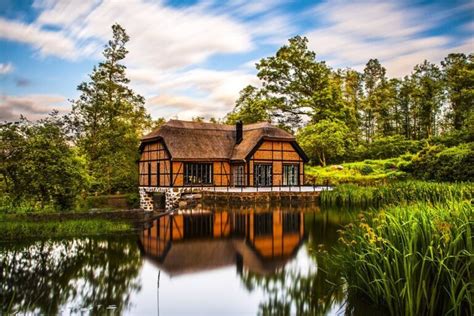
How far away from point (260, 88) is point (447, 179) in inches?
773

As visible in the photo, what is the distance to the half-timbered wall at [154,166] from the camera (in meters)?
25.7

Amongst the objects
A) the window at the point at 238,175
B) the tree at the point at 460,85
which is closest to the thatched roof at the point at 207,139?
the window at the point at 238,175

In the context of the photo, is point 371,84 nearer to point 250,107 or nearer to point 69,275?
point 250,107

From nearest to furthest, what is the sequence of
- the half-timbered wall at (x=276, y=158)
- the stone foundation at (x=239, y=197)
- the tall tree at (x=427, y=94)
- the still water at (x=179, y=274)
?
the still water at (x=179, y=274)
the stone foundation at (x=239, y=197)
the half-timbered wall at (x=276, y=158)
the tall tree at (x=427, y=94)

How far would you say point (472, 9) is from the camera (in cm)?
1264

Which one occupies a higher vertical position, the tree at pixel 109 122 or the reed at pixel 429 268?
the tree at pixel 109 122

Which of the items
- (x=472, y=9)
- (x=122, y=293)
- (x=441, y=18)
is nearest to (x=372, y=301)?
(x=122, y=293)

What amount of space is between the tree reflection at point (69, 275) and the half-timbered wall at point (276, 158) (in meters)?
16.1

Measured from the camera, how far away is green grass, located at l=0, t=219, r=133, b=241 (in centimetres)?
1130

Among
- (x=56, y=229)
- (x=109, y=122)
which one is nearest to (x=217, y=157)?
(x=109, y=122)

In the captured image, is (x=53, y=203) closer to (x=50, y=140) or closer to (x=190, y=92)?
(x=50, y=140)

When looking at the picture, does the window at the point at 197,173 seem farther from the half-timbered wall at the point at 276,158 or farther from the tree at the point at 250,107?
the tree at the point at 250,107

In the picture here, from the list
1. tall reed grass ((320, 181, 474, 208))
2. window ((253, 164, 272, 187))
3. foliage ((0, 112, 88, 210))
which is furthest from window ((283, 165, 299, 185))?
foliage ((0, 112, 88, 210))

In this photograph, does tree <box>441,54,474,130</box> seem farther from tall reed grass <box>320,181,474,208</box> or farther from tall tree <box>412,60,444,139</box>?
tall reed grass <box>320,181,474,208</box>
